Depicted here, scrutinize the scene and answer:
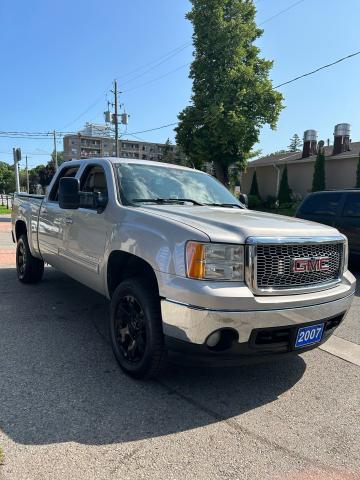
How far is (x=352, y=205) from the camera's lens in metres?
8.81

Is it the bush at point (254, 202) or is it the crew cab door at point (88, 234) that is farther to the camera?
the bush at point (254, 202)

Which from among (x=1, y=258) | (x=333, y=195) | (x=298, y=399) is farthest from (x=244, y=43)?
(x=298, y=399)

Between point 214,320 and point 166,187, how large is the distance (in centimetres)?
197

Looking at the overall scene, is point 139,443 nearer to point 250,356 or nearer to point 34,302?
point 250,356

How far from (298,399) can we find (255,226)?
1.42 metres

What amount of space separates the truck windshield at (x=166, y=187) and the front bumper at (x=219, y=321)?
142cm

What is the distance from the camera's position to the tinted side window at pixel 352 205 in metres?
8.72

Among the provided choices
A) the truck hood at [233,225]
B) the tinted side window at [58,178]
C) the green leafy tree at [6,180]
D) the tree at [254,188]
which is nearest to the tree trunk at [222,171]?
the tree at [254,188]

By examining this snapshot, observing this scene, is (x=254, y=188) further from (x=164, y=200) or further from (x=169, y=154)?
(x=169, y=154)

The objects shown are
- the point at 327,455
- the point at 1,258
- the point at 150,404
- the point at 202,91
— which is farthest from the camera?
the point at 202,91

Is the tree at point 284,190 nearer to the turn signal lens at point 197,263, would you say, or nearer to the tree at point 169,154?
the turn signal lens at point 197,263

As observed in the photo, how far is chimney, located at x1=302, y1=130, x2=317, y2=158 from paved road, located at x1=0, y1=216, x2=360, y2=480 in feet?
95.3

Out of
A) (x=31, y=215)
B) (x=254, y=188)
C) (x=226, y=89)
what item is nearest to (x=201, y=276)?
(x=31, y=215)

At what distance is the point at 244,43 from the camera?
2845 cm
